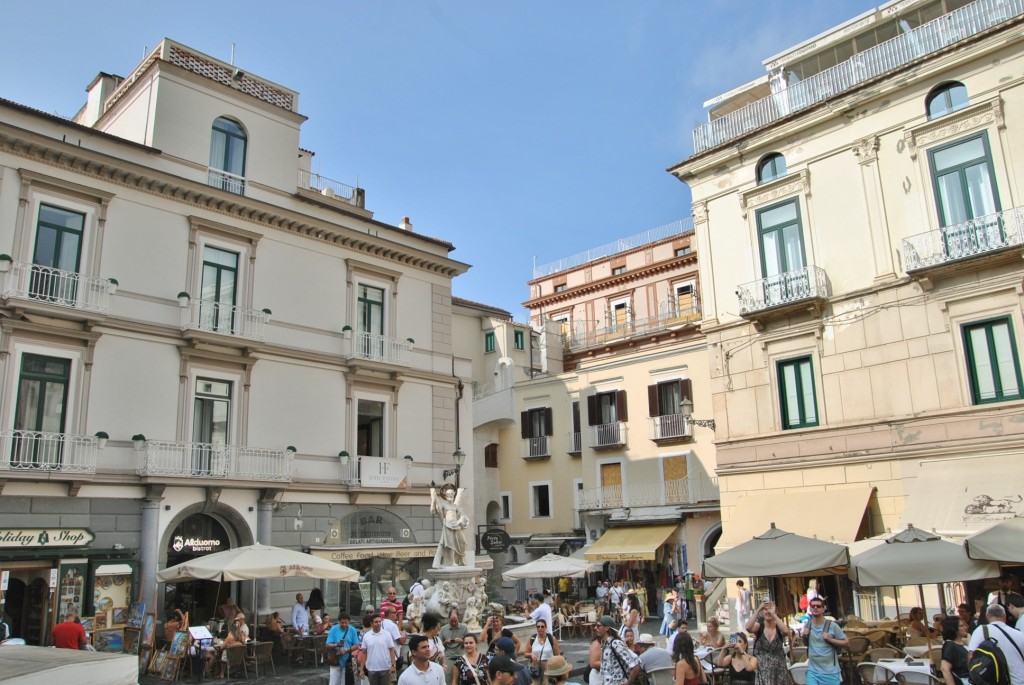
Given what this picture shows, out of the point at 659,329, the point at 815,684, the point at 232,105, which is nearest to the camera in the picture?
the point at 815,684

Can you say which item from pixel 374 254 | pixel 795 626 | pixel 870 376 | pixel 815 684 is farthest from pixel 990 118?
pixel 374 254

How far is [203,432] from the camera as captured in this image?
832 inches

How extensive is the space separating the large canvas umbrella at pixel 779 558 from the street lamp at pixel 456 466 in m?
11.7

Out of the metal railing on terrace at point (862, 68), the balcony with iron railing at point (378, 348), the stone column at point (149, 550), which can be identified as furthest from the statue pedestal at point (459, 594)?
the metal railing on terrace at point (862, 68)

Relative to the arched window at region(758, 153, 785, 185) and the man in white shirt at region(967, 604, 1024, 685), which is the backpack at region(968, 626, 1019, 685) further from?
the arched window at region(758, 153, 785, 185)

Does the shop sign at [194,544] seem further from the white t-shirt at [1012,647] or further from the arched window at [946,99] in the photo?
the arched window at [946,99]

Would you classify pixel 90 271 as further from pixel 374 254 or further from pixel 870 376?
pixel 870 376

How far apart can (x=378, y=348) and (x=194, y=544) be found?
766 centimetres

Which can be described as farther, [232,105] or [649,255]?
[649,255]

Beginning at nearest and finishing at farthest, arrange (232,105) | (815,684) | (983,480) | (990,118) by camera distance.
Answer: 1. (815,684)
2. (983,480)
3. (990,118)
4. (232,105)

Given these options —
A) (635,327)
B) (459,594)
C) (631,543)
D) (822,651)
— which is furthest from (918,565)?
(635,327)

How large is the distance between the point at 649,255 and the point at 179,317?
101 ft

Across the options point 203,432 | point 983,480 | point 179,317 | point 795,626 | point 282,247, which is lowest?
point 795,626

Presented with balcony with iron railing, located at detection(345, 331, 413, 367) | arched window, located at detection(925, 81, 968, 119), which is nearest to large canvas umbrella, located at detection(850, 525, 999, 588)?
arched window, located at detection(925, 81, 968, 119)
